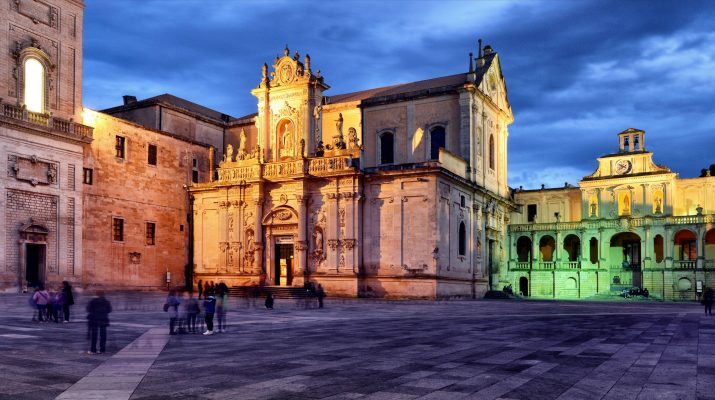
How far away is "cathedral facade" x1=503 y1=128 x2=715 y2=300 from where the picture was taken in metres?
56.8

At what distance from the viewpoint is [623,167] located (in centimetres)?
6291

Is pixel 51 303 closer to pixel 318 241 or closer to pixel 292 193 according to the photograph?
A: pixel 318 241

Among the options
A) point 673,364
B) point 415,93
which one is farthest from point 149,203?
point 673,364

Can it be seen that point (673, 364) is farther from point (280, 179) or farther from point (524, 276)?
point (524, 276)

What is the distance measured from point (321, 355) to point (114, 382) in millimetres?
4727

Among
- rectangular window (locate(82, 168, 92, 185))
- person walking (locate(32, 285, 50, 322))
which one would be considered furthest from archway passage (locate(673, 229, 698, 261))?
person walking (locate(32, 285, 50, 322))

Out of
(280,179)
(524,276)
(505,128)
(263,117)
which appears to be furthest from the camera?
(524,276)

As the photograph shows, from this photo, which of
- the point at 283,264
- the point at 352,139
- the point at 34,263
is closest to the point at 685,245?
the point at 352,139

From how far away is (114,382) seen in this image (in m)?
10.9

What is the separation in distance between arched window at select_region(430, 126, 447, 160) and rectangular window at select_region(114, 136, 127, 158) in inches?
863

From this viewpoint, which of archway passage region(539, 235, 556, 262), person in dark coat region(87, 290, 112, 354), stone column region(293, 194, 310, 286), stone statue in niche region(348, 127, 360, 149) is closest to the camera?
person in dark coat region(87, 290, 112, 354)

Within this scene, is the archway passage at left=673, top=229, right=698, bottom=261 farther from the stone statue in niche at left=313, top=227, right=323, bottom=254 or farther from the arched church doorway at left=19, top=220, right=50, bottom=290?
the arched church doorway at left=19, top=220, right=50, bottom=290

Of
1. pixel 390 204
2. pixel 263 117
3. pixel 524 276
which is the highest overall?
pixel 263 117

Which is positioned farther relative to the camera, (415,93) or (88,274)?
(415,93)
